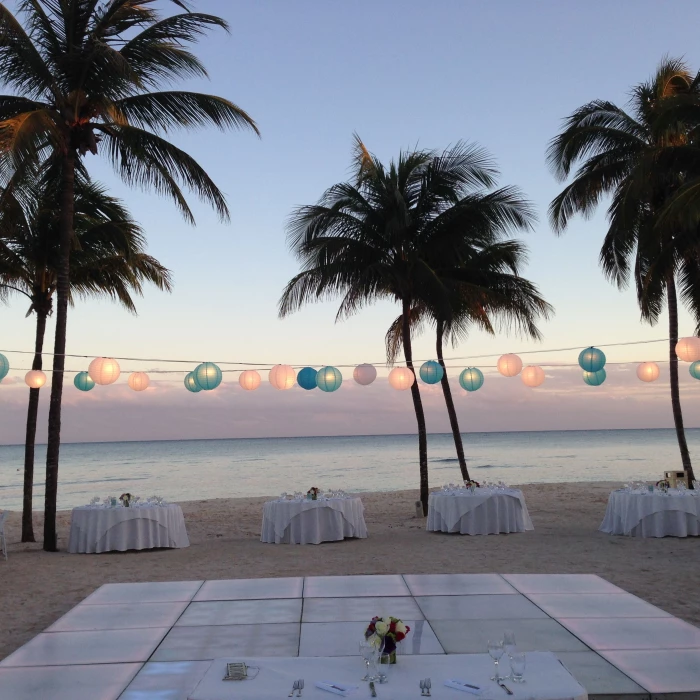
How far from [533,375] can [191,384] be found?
5.03 metres

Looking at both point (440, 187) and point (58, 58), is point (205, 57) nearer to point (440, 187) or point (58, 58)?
point (58, 58)

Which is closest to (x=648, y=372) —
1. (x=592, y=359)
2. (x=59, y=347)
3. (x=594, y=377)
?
(x=594, y=377)

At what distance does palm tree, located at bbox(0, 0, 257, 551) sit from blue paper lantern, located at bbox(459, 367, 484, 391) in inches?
186

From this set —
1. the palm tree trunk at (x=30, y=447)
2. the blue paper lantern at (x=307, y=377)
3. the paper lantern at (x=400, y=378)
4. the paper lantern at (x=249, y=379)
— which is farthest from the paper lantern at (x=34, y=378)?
Answer: the paper lantern at (x=400, y=378)

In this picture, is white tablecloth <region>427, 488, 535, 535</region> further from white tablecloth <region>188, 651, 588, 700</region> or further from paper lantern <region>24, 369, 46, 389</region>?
white tablecloth <region>188, 651, 588, 700</region>

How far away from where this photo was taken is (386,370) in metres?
12.5

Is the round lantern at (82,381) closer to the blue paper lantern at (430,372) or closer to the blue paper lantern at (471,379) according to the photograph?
the blue paper lantern at (430,372)

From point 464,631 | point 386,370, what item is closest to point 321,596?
point 464,631

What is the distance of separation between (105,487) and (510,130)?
26603 mm

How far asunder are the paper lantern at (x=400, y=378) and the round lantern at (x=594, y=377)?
265 cm

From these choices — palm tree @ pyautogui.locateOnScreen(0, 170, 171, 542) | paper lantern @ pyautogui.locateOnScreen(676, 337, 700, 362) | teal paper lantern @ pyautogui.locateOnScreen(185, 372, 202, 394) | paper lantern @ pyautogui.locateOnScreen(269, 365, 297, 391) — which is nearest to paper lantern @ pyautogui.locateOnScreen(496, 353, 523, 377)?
paper lantern @ pyautogui.locateOnScreen(676, 337, 700, 362)

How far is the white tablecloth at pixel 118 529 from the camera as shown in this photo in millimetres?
10867

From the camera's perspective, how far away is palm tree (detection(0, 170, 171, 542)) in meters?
12.5

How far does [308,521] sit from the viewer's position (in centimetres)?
1144
